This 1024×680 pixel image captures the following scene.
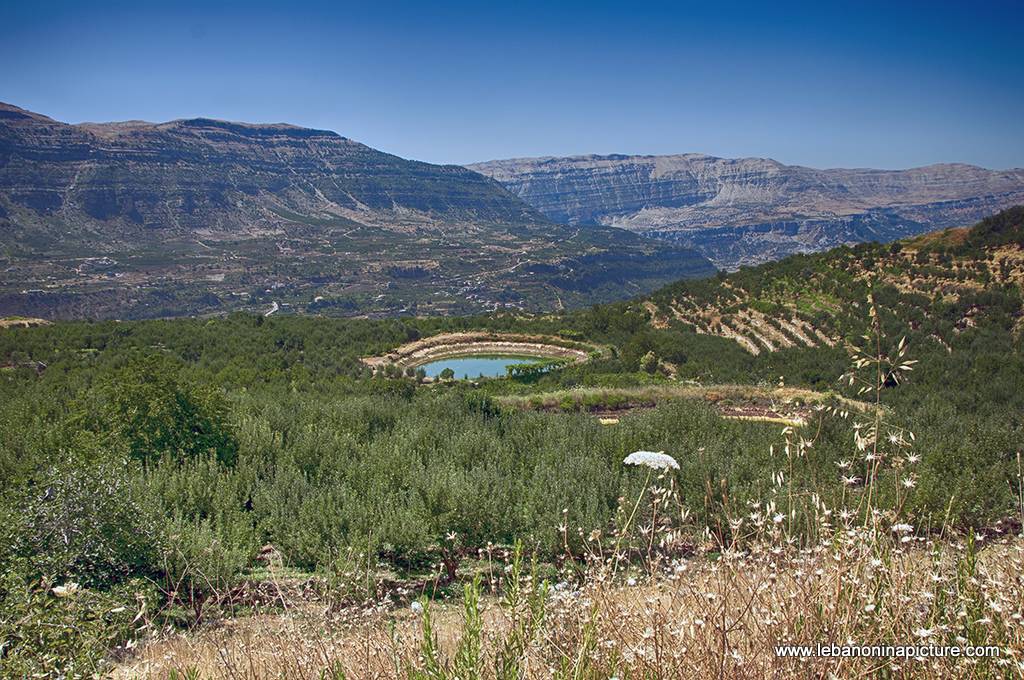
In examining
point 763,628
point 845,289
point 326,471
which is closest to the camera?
point 763,628

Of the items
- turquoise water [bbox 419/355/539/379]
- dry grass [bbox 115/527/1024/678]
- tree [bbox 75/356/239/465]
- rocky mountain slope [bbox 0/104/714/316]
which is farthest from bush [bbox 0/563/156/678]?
rocky mountain slope [bbox 0/104/714/316]

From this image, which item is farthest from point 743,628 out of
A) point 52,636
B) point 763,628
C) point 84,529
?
point 84,529

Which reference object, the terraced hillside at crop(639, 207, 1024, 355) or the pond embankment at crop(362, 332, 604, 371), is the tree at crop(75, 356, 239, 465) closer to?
the pond embankment at crop(362, 332, 604, 371)

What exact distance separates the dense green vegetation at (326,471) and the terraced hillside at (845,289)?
9818 millimetres

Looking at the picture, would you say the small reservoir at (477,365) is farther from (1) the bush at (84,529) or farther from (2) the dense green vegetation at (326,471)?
(1) the bush at (84,529)

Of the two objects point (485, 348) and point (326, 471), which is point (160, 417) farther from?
point (485, 348)

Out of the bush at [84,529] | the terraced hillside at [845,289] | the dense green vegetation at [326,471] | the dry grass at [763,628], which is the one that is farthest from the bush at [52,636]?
the terraced hillside at [845,289]

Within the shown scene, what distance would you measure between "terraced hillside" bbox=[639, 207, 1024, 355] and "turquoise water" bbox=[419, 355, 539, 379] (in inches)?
402

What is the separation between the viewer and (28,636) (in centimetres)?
331

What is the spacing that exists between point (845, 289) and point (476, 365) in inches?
812

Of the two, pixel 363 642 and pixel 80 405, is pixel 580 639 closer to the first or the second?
pixel 363 642

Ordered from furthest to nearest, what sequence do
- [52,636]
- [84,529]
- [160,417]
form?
[160,417] < [84,529] < [52,636]

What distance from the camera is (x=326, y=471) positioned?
9914 mm

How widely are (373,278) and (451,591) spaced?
130690 mm
